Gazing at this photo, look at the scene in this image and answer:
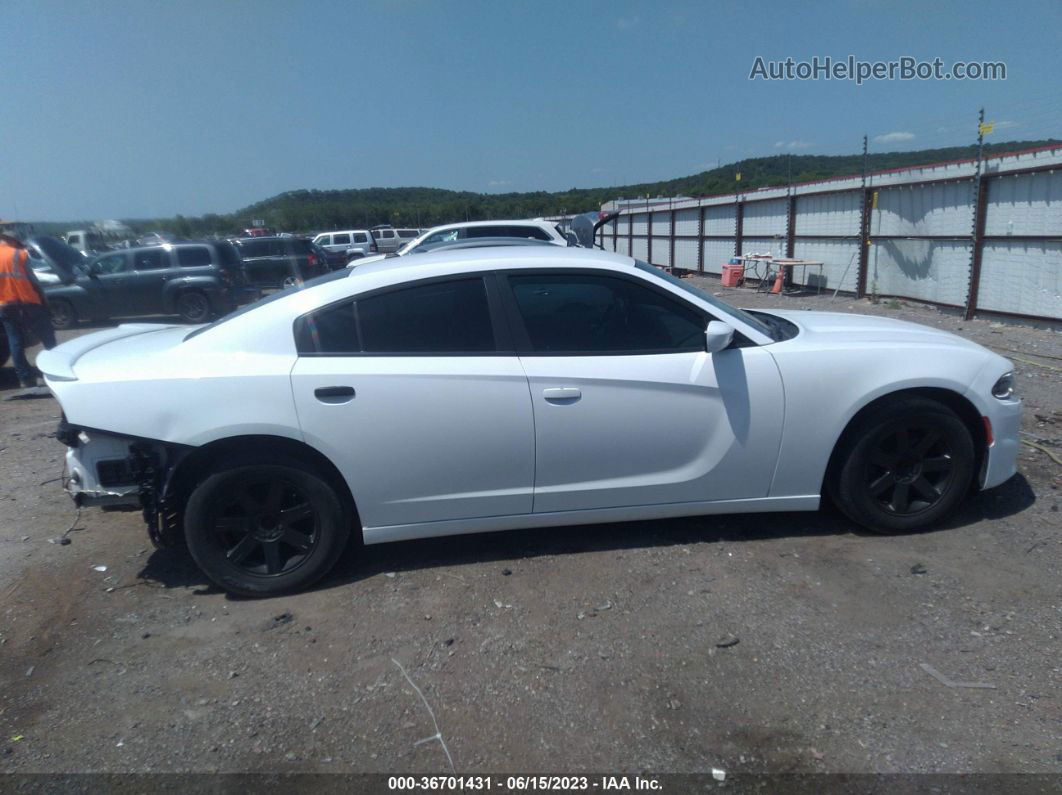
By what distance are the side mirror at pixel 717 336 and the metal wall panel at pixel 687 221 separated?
2140 centimetres

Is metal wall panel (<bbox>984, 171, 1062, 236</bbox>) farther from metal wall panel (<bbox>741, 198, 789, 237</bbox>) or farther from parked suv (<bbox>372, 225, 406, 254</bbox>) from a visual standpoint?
parked suv (<bbox>372, 225, 406, 254</bbox>)

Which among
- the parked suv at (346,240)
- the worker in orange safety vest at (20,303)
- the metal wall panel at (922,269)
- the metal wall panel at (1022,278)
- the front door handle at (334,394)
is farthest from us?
the parked suv at (346,240)

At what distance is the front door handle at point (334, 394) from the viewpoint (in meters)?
3.60

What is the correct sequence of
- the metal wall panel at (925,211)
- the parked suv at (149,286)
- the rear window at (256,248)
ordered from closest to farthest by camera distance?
the metal wall panel at (925,211) → the parked suv at (149,286) → the rear window at (256,248)

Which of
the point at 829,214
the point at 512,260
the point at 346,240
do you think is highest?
the point at 512,260

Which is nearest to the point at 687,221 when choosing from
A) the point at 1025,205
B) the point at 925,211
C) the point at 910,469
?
the point at 925,211

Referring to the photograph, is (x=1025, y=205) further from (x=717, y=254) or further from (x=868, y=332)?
(x=717, y=254)

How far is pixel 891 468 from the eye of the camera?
4.04 metres

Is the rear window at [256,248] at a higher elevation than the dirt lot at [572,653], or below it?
higher

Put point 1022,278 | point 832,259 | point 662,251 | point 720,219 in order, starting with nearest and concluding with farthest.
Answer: point 1022,278, point 832,259, point 720,219, point 662,251

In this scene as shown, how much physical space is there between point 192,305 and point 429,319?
13672 millimetres

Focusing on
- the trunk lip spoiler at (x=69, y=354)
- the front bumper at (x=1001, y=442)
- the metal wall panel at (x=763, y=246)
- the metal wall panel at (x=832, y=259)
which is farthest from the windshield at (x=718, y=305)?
the metal wall panel at (x=763, y=246)

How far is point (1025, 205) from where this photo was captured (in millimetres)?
11031

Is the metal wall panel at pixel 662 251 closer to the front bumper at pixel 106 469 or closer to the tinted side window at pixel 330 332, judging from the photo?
the tinted side window at pixel 330 332
